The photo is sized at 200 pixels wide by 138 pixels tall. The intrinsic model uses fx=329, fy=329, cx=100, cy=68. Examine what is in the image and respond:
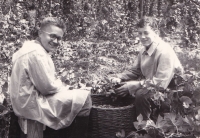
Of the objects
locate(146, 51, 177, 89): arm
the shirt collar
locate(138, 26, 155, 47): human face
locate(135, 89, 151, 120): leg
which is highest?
locate(138, 26, 155, 47): human face

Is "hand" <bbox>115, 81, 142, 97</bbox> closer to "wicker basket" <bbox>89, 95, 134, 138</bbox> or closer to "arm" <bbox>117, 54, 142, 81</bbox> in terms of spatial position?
"wicker basket" <bbox>89, 95, 134, 138</bbox>

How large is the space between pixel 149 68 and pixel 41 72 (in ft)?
A: 4.22

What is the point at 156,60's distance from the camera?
338cm

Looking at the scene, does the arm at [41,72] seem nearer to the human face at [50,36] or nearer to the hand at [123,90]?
the human face at [50,36]

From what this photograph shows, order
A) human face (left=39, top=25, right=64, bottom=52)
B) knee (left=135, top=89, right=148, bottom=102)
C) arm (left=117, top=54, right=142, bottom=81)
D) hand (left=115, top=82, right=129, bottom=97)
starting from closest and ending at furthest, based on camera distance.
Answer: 1. human face (left=39, top=25, right=64, bottom=52)
2. knee (left=135, top=89, right=148, bottom=102)
3. hand (left=115, top=82, right=129, bottom=97)
4. arm (left=117, top=54, right=142, bottom=81)

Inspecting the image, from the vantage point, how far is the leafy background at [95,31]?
19.6 feet

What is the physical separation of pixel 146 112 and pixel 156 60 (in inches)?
22.5

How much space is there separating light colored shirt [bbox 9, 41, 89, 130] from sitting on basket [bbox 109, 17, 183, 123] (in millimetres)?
589

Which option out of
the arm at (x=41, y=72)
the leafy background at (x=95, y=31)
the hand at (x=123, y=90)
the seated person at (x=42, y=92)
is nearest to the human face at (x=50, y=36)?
the seated person at (x=42, y=92)

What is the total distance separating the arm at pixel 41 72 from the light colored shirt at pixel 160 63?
3.05 ft

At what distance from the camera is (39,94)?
2.90 m

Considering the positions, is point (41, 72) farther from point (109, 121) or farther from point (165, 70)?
point (165, 70)

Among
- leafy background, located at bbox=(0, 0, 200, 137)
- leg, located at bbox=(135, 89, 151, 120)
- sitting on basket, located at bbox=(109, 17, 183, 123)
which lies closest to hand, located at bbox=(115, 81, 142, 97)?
sitting on basket, located at bbox=(109, 17, 183, 123)

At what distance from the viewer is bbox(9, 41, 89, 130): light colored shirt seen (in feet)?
9.17
